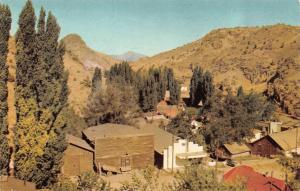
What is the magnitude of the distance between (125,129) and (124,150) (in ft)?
12.3

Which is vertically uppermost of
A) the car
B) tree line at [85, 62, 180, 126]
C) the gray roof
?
tree line at [85, 62, 180, 126]

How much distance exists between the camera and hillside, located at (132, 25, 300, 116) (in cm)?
7675

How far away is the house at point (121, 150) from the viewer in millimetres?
34312

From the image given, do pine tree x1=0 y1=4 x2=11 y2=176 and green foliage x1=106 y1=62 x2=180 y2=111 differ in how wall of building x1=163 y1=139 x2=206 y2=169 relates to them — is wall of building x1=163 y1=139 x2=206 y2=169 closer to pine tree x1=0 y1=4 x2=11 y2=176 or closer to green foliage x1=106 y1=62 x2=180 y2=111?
pine tree x1=0 y1=4 x2=11 y2=176

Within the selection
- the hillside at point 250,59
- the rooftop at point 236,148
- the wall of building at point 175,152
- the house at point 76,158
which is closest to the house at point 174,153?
the wall of building at point 175,152

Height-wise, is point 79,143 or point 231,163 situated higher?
point 79,143

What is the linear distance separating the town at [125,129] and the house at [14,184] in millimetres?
50

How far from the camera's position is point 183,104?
72312mm

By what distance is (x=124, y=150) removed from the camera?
35.1 meters

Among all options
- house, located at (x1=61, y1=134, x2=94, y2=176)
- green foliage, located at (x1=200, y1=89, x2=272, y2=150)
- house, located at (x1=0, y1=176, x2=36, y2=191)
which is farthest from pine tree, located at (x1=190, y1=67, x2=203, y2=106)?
house, located at (x1=0, y1=176, x2=36, y2=191)

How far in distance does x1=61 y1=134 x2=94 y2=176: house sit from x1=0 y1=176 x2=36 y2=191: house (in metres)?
8.60

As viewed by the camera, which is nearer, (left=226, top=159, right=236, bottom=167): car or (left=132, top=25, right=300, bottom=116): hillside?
(left=226, top=159, right=236, bottom=167): car

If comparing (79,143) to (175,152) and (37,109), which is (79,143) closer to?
(175,152)

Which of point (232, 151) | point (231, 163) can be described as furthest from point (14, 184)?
point (232, 151)
